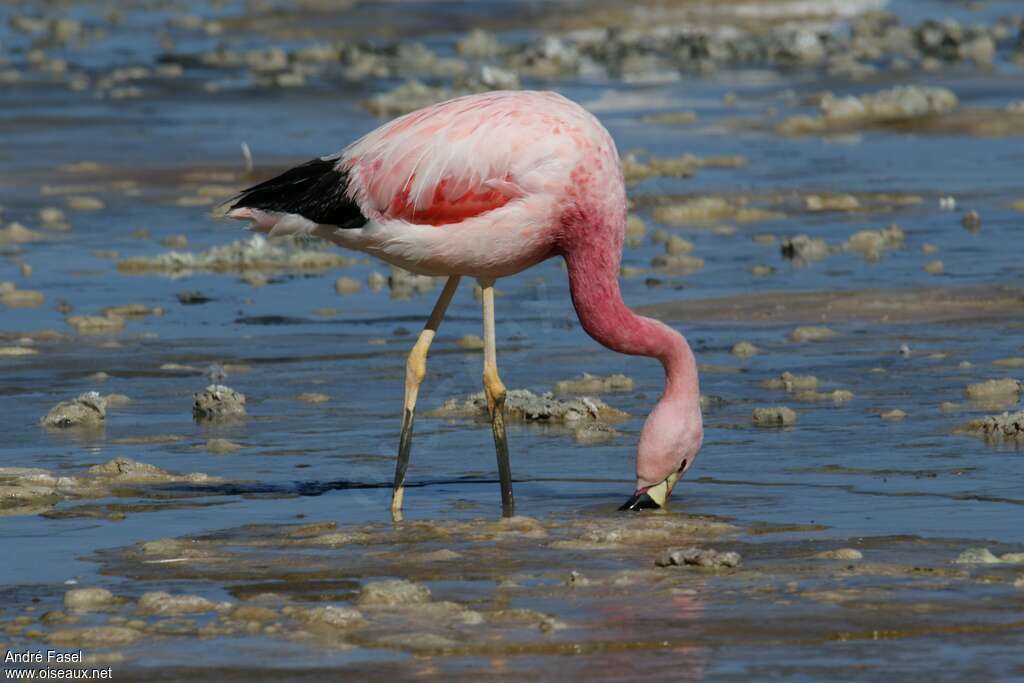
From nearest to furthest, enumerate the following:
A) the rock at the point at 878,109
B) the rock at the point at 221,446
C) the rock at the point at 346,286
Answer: the rock at the point at 221,446
the rock at the point at 346,286
the rock at the point at 878,109

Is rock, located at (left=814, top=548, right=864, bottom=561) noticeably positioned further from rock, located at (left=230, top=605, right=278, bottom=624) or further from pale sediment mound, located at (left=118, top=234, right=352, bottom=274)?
pale sediment mound, located at (left=118, top=234, right=352, bottom=274)

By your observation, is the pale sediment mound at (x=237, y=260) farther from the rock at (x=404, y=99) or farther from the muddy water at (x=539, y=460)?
the rock at (x=404, y=99)

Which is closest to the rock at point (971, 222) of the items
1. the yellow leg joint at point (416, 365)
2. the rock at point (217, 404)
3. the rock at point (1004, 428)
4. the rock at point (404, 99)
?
the rock at point (1004, 428)

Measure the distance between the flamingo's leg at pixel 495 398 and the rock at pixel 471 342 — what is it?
2552mm

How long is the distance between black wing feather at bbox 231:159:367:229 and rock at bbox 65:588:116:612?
2.30 meters

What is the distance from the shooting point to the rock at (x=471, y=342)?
11016 millimetres

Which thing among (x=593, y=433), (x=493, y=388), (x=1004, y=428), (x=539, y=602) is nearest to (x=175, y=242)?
(x=593, y=433)

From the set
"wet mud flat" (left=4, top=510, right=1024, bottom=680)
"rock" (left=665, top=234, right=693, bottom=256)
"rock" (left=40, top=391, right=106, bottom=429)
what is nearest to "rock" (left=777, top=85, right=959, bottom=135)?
"rock" (left=665, top=234, right=693, bottom=256)

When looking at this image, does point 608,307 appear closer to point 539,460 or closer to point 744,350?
point 539,460

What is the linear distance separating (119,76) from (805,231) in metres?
13.2

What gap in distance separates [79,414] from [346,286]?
3822 mm

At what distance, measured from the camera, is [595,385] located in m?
9.99

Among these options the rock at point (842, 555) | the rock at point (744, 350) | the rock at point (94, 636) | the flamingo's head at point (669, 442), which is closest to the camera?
the rock at point (94, 636)

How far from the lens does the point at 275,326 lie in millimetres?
11797
